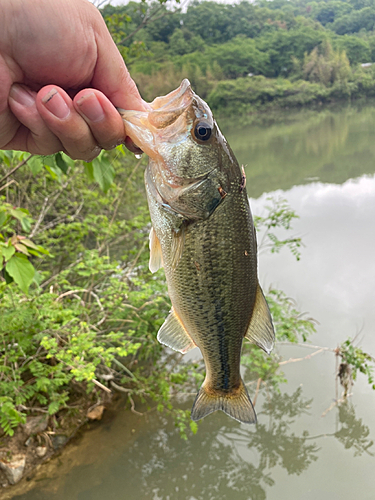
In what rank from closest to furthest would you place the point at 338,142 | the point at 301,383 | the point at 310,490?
the point at 310,490 < the point at 301,383 < the point at 338,142

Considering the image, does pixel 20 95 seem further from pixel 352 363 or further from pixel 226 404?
pixel 352 363

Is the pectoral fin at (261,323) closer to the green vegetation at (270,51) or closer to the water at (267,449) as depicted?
the water at (267,449)

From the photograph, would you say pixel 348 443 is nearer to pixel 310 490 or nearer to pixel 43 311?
pixel 310 490

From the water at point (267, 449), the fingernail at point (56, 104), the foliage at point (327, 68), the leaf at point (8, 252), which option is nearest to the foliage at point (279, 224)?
the water at point (267, 449)

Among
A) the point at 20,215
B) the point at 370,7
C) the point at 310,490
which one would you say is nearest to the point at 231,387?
the point at 20,215

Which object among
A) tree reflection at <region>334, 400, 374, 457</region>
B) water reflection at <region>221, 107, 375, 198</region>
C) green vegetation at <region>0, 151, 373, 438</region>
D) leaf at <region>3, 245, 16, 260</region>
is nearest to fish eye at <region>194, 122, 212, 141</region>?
green vegetation at <region>0, 151, 373, 438</region>

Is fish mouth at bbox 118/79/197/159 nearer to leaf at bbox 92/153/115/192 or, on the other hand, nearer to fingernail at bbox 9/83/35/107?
fingernail at bbox 9/83/35/107
